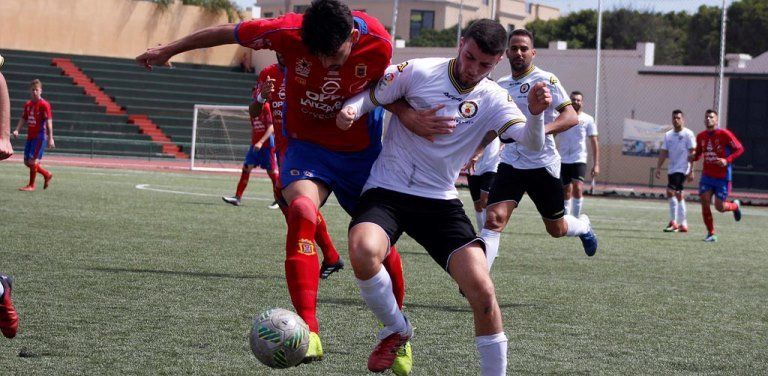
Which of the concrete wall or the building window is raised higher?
the building window

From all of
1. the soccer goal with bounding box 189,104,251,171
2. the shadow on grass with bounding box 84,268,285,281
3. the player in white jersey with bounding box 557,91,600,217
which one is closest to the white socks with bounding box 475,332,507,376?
the shadow on grass with bounding box 84,268,285,281

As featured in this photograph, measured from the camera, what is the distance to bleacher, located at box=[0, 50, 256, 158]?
1448 inches

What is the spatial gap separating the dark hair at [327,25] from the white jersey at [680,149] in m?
14.1

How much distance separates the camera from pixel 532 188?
9484 mm

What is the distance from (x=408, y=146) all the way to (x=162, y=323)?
6.66 feet

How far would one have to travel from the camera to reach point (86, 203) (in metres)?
16.4

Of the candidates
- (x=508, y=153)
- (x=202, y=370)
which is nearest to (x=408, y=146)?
(x=202, y=370)

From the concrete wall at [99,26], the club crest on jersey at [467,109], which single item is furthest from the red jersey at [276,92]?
the concrete wall at [99,26]

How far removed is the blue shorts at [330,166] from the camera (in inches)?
237

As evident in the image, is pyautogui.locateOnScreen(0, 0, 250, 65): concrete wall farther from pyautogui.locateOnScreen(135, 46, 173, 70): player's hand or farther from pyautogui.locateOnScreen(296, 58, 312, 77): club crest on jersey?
pyautogui.locateOnScreen(296, 58, 312, 77): club crest on jersey

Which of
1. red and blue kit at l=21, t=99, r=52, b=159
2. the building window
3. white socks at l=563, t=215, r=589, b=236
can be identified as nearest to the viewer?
white socks at l=563, t=215, r=589, b=236

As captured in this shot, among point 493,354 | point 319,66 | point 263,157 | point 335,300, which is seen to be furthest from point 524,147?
point 263,157

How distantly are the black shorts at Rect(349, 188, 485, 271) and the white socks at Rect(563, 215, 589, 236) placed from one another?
175 inches

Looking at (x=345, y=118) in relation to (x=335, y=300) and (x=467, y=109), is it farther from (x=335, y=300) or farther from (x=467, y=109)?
(x=335, y=300)
